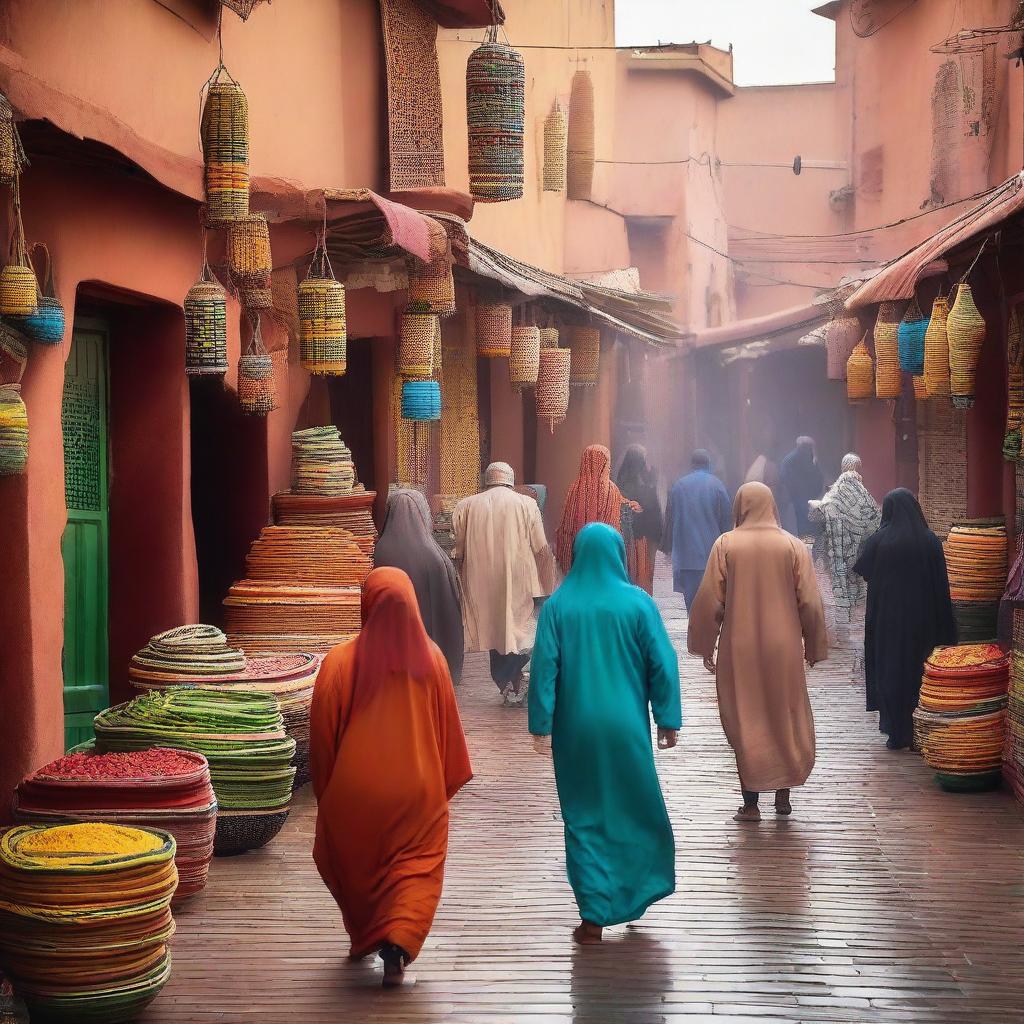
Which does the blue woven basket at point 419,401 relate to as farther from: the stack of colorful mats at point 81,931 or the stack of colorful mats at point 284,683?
the stack of colorful mats at point 81,931

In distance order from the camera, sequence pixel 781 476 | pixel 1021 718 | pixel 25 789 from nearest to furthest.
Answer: pixel 25 789, pixel 1021 718, pixel 781 476

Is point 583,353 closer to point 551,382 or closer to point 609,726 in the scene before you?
point 551,382

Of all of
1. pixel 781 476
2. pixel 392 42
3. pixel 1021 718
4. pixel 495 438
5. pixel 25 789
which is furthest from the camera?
pixel 781 476

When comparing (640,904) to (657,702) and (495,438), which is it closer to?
(657,702)

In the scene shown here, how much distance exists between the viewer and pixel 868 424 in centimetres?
2005

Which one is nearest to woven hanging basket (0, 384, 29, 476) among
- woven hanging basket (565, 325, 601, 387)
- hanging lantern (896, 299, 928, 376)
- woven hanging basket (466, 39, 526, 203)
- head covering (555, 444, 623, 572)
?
woven hanging basket (466, 39, 526, 203)

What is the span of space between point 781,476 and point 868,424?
131 centimetres

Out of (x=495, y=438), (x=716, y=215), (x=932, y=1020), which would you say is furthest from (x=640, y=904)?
(x=716, y=215)

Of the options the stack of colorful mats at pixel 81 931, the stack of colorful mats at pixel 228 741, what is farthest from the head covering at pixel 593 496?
the stack of colorful mats at pixel 81 931

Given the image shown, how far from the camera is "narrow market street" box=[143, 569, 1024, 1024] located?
519 cm

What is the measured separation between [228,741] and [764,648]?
2554 millimetres

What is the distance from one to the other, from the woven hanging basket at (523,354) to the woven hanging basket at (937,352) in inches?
176

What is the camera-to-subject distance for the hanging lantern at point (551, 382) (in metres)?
15.1

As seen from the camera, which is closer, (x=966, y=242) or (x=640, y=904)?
(x=640, y=904)
